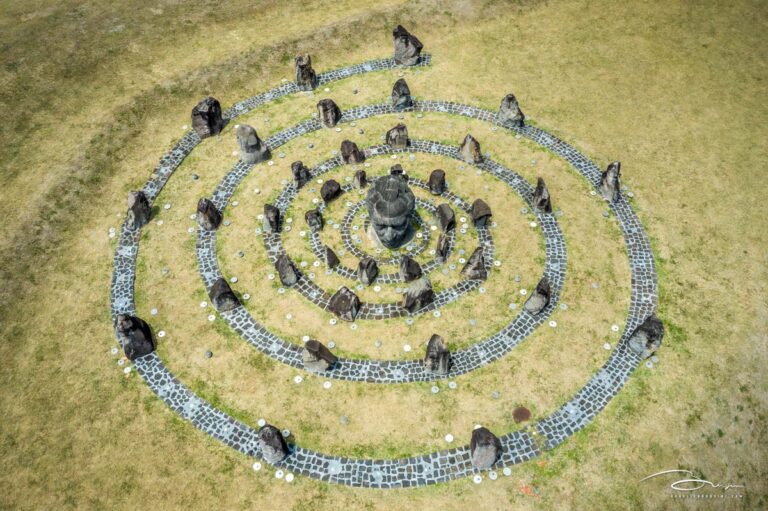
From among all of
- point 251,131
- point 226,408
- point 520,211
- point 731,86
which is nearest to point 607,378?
point 520,211

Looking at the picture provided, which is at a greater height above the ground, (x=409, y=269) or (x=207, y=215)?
(x=207, y=215)

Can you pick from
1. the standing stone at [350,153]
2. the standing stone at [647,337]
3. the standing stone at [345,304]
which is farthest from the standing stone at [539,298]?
the standing stone at [350,153]

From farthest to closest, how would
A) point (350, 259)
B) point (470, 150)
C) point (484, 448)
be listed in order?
point (470, 150) < point (350, 259) < point (484, 448)

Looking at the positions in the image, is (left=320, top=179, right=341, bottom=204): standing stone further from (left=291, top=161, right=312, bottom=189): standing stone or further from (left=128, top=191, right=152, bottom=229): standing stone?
(left=128, top=191, right=152, bottom=229): standing stone

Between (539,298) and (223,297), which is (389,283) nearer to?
(539,298)

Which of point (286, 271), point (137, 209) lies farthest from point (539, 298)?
point (137, 209)

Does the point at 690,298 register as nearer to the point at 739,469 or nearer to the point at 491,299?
the point at 739,469

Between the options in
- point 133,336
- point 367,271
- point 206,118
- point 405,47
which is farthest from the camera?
point 405,47

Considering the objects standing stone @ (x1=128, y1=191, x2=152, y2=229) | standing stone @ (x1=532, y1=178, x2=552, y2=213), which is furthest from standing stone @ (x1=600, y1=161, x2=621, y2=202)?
standing stone @ (x1=128, y1=191, x2=152, y2=229)
